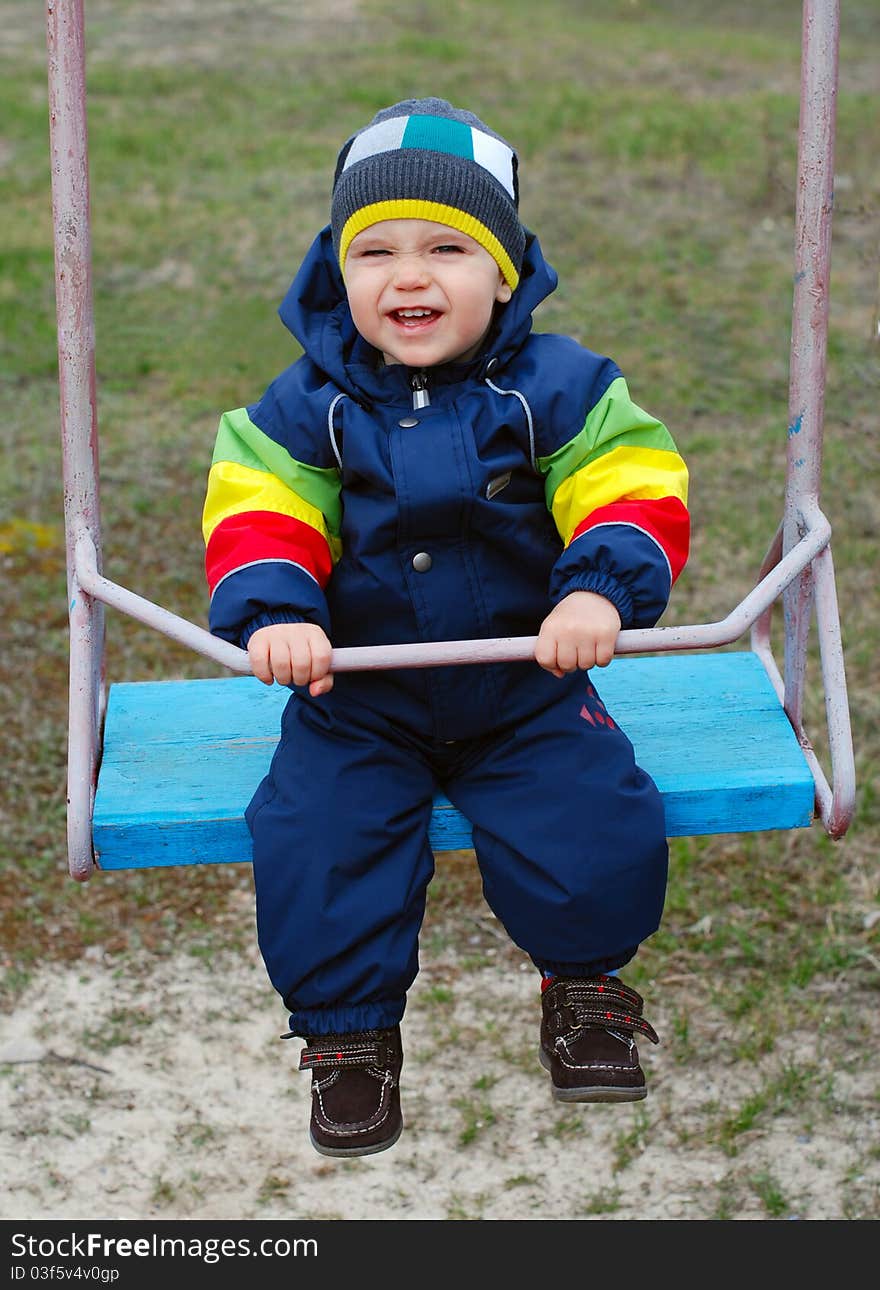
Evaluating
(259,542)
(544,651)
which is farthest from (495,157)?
(544,651)

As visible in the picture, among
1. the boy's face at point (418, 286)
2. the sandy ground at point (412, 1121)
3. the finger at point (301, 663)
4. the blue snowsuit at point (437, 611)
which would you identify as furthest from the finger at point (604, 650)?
the sandy ground at point (412, 1121)

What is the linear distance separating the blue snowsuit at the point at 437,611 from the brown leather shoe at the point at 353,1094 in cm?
3

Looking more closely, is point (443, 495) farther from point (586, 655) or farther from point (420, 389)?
point (586, 655)

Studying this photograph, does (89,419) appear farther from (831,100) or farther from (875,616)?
(875,616)

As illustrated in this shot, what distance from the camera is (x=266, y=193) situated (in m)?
9.28

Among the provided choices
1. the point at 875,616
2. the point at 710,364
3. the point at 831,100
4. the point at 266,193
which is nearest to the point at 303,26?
the point at 266,193

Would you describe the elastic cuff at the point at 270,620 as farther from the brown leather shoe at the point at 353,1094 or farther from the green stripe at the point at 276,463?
the brown leather shoe at the point at 353,1094

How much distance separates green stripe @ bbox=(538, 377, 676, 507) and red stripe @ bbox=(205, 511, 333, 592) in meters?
0.35

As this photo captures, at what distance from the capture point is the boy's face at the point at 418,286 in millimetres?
2268

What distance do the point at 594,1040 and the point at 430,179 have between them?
3.83 ft

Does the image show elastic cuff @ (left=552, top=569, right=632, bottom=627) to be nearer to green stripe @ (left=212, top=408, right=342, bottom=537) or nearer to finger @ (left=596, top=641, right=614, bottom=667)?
finger @ (left=596, top=641, right=614, bottom=667)

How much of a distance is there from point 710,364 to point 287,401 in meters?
5.07

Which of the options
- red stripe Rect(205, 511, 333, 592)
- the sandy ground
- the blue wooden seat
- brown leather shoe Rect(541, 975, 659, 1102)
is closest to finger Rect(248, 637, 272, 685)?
red stripe Rect(205, 511, 333, 592)

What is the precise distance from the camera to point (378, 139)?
7.61 ft
